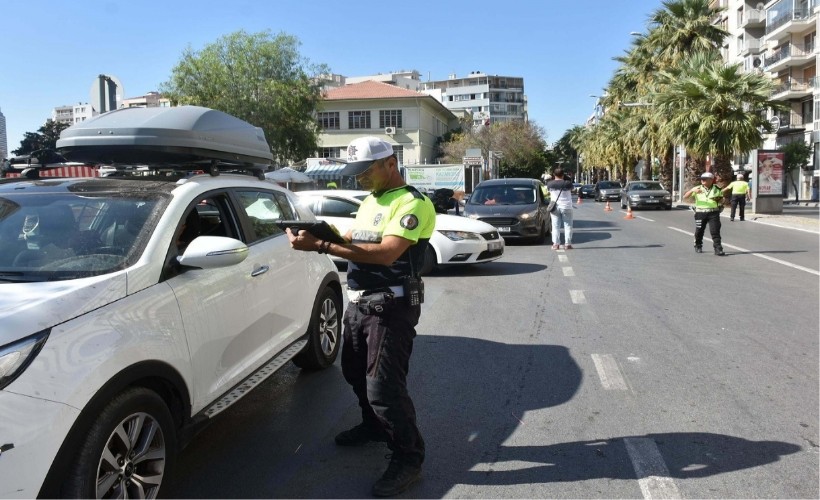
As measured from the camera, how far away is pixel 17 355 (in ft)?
7.75

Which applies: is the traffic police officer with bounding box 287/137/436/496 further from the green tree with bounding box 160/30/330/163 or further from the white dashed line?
the green tree with bounding box 160/30/330/163

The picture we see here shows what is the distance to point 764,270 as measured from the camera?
36.8ft

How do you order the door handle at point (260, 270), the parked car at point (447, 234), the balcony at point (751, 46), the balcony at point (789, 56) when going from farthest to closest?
the balcony at point (751, 46)
the balcony at point (789, 56)
the parked car at point (447, 234)
the door handle at point (260, 270)

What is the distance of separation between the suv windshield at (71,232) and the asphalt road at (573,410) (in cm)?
107

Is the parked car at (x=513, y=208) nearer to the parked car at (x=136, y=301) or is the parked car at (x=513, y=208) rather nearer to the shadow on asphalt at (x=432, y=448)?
the shadow on asphalt at (x=432, y=448)

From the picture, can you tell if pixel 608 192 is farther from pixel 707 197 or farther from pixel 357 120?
pixel 707 197

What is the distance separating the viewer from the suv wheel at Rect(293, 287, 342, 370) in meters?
5.19

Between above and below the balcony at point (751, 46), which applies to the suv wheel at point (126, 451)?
below

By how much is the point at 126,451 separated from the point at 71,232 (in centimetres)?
124

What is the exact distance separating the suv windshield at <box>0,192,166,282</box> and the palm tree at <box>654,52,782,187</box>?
2878 centimetres

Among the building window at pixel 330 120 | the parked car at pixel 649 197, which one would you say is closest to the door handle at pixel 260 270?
the parked car at pixel 649 197

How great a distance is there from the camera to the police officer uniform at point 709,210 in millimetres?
13062

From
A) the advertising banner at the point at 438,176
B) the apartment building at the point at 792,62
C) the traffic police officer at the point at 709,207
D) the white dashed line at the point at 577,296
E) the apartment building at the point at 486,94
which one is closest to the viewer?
the white dashed line at the point at 577,296

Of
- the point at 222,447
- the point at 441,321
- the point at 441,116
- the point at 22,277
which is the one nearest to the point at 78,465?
the point at 22,277
